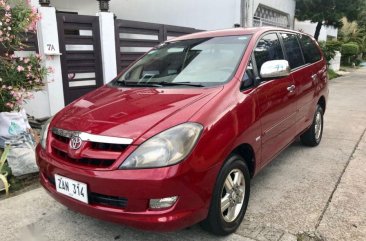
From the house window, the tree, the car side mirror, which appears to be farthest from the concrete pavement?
the tree

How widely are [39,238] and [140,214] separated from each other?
1159 millimetres

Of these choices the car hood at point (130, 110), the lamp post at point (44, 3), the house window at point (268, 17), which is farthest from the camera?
the house window at point (268, 17)

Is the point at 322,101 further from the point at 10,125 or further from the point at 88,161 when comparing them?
the point at 10,125

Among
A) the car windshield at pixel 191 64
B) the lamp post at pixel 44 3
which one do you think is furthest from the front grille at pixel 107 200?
the lamp post at pixel 44 3

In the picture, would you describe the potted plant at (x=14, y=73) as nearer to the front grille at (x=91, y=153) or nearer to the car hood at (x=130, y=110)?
the car hood at (x=130, y=110)

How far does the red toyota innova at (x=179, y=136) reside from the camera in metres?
2.16

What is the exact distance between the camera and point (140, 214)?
2.17 metres

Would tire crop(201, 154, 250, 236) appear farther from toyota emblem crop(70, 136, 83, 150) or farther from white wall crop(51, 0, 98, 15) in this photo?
white wall crop(51, 0, 98, 15)

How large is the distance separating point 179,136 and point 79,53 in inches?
190

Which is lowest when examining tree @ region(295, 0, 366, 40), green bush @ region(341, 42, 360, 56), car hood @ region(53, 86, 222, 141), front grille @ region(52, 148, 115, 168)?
front grille @ region(52, 148, 115, 168)

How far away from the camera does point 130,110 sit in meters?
2.56

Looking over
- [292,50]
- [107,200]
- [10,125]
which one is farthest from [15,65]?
[292,50]

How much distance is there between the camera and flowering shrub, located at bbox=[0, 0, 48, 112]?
4035 millimetres

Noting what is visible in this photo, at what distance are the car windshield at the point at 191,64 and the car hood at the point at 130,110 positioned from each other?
0.70ft
